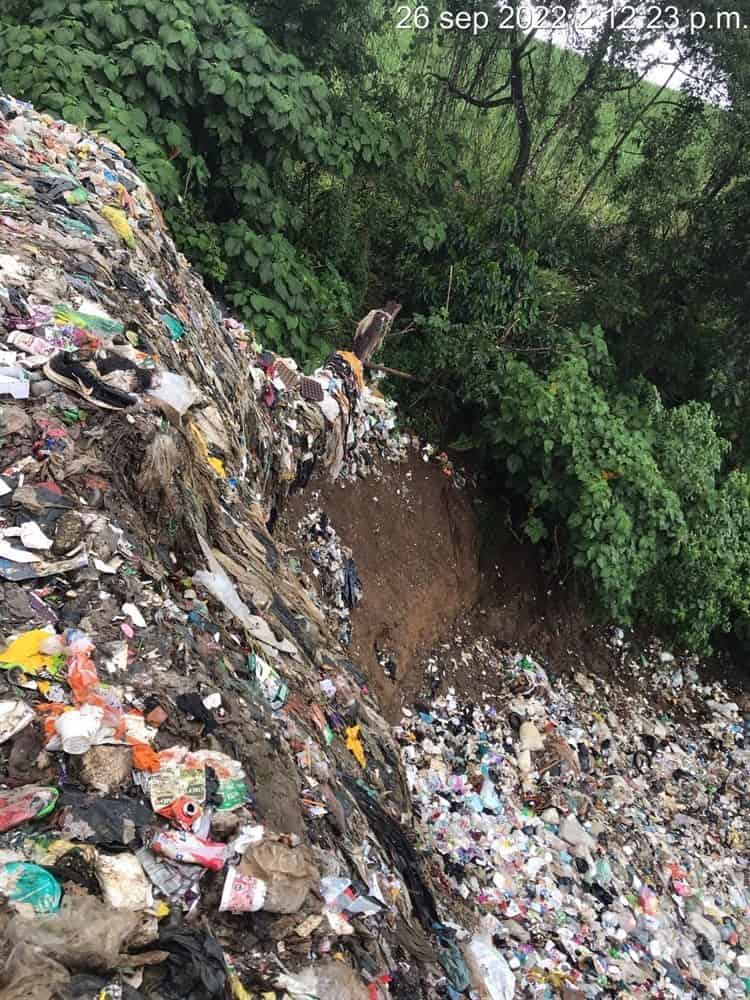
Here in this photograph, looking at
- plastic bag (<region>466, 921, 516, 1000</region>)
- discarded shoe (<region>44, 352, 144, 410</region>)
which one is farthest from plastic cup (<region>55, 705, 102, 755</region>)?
plastic bag (<region>466, 921, 516, 1000</region>)

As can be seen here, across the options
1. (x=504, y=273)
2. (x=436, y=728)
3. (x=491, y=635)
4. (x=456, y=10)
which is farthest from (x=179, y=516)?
(x=456, y=10)

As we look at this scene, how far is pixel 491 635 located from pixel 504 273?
309 centimetres

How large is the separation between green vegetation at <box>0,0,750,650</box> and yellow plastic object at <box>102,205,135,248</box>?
1148 mm

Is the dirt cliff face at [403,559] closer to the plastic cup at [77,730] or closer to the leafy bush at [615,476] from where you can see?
the leafy bush at [615,476]

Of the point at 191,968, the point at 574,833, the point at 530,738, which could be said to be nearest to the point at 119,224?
the point at 191,968

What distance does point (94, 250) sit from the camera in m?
2.70

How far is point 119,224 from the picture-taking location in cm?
303

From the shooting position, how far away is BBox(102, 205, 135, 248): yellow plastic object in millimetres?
3004

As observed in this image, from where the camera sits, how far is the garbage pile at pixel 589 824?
3025 mm

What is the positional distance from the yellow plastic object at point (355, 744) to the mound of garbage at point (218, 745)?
2 cm

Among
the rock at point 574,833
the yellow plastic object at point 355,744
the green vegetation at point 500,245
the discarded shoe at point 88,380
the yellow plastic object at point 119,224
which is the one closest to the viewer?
the discarded shoe at point 88,380

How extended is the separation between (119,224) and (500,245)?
373cm

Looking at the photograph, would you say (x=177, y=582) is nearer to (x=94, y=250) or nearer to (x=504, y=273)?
(x=94, y=250)

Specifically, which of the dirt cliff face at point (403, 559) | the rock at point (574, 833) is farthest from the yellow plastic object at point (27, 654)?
the rock at point (574, 833)
